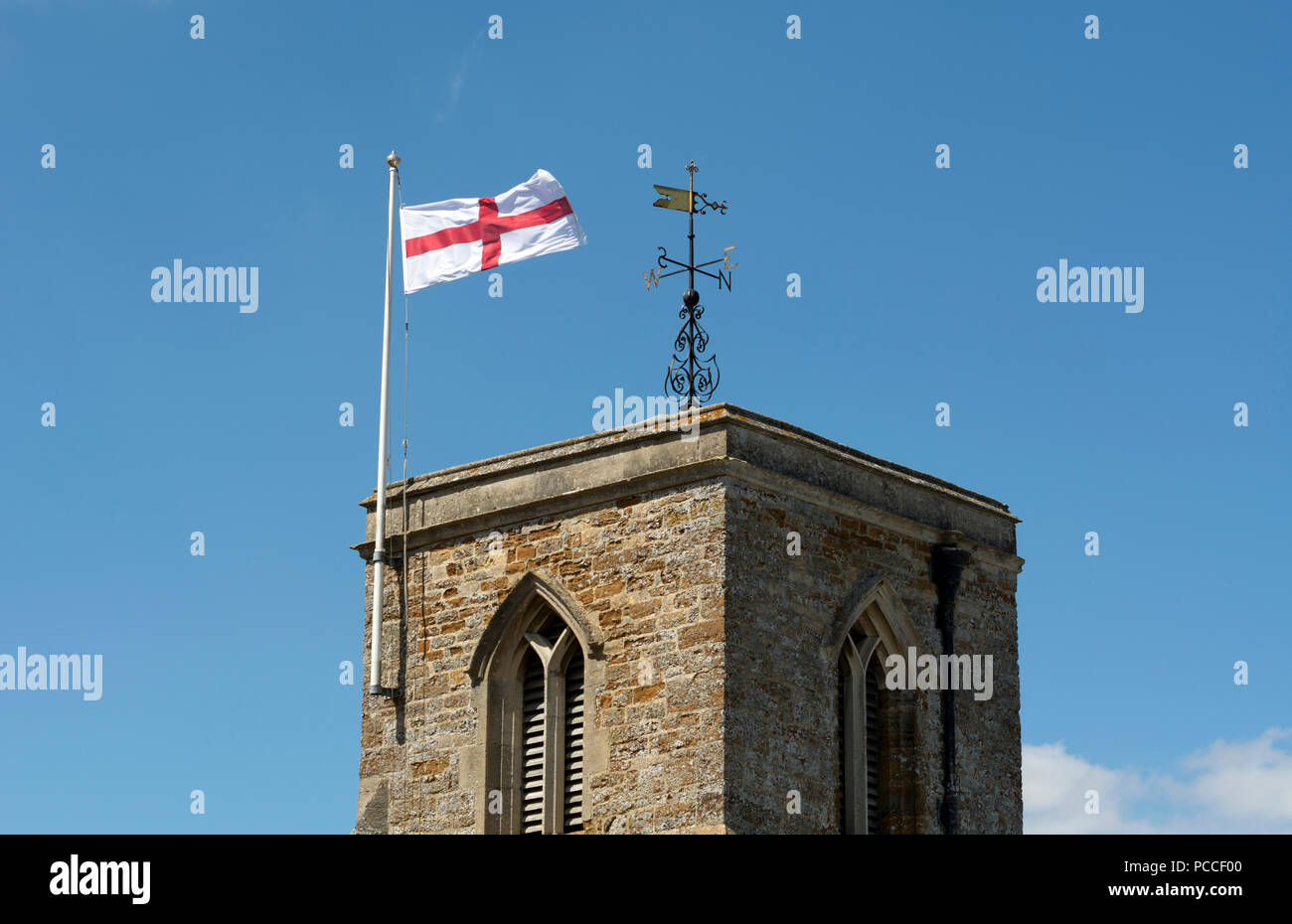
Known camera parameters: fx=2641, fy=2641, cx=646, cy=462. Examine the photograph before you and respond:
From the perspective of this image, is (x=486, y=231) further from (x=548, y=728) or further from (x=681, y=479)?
(x=548, y=728)

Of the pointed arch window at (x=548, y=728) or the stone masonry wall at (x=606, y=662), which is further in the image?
the pointed arch window at (x=548, y=728)

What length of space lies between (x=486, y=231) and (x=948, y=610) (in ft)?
Answer: 24.8

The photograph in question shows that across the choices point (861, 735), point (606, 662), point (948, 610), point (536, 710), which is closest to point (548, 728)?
point (536, 710)

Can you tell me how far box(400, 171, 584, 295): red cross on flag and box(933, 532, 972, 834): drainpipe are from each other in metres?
6.03

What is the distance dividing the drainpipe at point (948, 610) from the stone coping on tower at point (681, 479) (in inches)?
12.5

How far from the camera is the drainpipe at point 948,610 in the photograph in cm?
3262

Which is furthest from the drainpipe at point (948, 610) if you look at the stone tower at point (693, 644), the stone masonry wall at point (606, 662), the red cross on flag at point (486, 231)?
the red cross on flag at point (486, 231)

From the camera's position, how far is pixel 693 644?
3016 centimetres

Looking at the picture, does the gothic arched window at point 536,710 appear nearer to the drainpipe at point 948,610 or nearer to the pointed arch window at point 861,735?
the pointed arch window at point 861,735

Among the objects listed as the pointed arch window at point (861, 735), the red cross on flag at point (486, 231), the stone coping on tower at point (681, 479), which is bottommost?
the pointed arch window at point (861, 735)

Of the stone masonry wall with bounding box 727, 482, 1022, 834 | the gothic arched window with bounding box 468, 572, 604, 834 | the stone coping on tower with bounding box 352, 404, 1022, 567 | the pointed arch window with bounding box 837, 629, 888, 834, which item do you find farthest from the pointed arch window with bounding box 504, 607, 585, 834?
the pointed arch window with bounding box 837, 629, 888, 834
